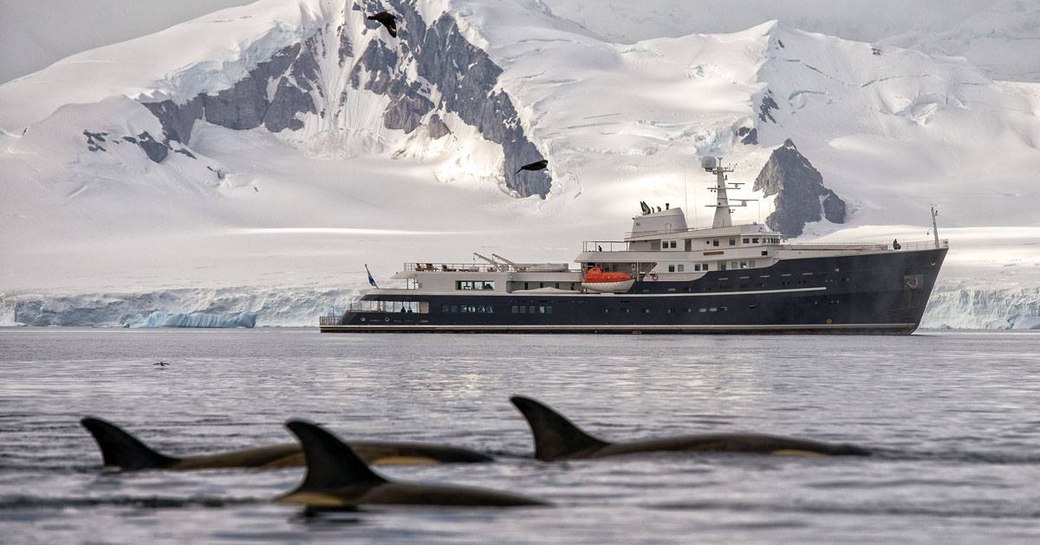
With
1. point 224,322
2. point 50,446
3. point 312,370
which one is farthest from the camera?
point 224,322

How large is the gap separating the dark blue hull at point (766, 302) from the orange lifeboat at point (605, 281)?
0.48 meters

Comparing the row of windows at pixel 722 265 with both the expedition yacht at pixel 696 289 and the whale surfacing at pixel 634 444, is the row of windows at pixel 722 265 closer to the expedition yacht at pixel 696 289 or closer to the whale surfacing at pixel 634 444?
the expedition yacht at pixel 696 289

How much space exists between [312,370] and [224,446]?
32.1 metres

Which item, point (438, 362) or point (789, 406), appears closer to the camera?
point (789, 406)

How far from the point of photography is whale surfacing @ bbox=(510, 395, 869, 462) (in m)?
21.2

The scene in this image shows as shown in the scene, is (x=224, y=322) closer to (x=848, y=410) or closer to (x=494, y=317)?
(x=494, y=317)

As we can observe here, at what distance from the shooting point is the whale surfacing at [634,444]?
21.2m

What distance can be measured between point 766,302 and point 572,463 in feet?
296

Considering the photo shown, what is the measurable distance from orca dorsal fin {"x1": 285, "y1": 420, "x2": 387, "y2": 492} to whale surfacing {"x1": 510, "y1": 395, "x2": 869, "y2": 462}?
4.43 m

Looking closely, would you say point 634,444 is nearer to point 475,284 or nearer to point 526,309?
point 526,309

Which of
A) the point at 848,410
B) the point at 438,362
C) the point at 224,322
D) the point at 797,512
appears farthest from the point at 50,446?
the point at 224,322

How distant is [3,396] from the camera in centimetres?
3941

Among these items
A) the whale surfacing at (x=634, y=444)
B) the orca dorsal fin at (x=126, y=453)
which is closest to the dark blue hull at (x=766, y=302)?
the whale surfacing at (x=634, y=444)

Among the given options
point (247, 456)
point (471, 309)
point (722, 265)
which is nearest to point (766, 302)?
point (722, 265)
